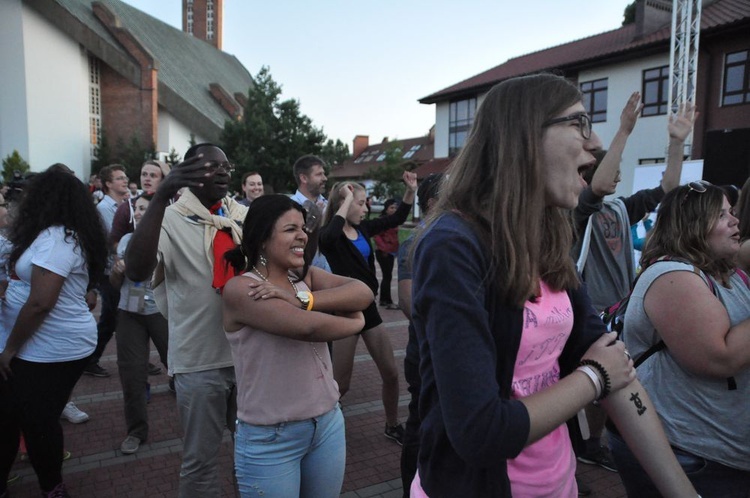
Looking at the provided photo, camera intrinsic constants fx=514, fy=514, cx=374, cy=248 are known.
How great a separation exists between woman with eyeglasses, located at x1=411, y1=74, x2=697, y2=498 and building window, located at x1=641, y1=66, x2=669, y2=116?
23.1 meters

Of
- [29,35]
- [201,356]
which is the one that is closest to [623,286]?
[201,356]

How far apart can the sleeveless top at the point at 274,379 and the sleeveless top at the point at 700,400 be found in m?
1.35

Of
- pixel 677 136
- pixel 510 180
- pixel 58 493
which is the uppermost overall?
pixel 677 136

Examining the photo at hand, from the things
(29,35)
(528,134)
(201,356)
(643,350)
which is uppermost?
(29,35)

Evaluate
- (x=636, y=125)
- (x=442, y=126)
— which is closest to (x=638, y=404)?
(x=636, y=125)

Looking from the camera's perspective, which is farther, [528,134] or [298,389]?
[298,389]

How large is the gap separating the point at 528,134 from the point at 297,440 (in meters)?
1.56

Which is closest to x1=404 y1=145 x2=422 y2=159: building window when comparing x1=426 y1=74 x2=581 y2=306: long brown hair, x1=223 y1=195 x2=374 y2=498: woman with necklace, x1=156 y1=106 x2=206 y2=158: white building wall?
x1=156 y1=106 x2=206 y2=158: white building wall

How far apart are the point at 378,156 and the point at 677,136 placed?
177ft

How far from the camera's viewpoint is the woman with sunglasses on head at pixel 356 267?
4160 mm

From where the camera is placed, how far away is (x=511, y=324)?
1.21 metres

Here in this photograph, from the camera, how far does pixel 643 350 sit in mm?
2086

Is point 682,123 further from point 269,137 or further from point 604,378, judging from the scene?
point 269,137

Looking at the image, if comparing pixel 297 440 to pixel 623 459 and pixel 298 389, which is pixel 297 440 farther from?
pixel 623 459
